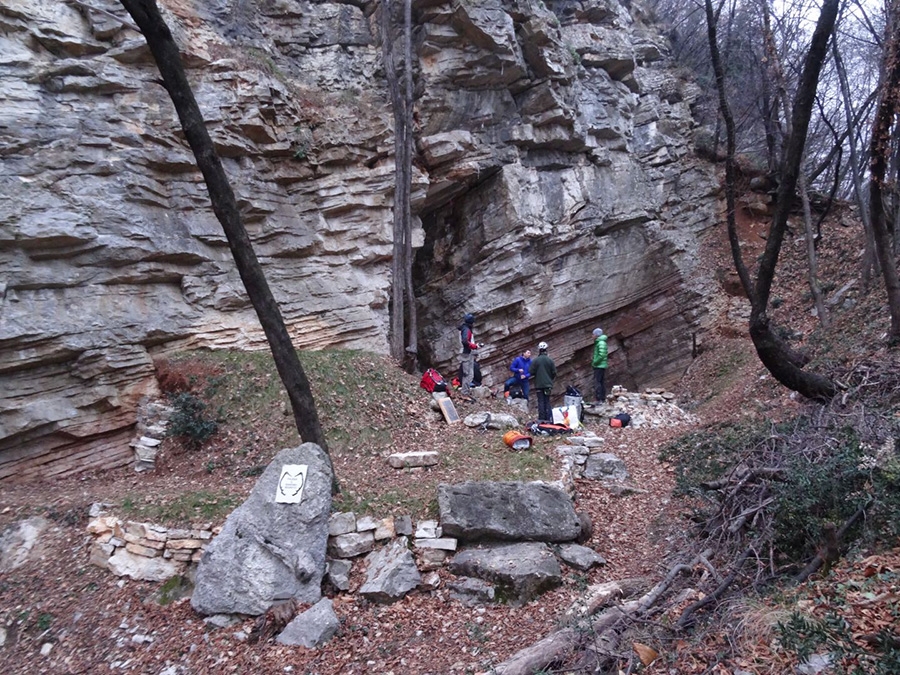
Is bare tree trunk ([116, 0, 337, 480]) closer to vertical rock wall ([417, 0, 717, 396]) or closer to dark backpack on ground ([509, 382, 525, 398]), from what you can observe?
dark backpack on ground ([509, 382, 525, 398])

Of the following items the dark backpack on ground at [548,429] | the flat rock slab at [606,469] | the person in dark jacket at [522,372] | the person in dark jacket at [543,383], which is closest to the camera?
the flat rock slab at [606,469]

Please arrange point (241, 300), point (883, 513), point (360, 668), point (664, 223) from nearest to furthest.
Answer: point (883, 513)
point (360, 668)
point (241, 300)
point (664, 223)

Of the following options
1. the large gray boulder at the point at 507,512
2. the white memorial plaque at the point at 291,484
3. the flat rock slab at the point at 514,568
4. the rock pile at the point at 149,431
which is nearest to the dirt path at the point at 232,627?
the flat rock slab at the point at 514,568

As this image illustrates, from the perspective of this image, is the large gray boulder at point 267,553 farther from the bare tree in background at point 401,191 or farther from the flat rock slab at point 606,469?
the bare tree in background at point 401,191

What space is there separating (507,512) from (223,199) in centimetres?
505

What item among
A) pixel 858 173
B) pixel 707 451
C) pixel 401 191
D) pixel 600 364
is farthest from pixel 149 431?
pixel 858 173

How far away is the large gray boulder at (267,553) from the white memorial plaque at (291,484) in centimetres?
5

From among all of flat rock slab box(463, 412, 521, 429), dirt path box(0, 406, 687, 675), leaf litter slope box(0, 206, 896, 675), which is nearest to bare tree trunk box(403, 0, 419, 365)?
leaf litter slope box(0, 206, 896, 675)

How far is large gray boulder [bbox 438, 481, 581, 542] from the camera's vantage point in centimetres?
625

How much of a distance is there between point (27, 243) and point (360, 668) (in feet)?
26.3

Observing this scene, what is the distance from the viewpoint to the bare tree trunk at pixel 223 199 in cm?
610

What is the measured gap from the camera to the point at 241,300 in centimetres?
1096

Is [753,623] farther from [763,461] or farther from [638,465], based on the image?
[638,465]

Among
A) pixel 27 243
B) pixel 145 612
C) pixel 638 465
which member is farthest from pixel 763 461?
pixel 27 243
